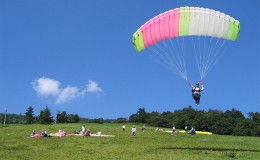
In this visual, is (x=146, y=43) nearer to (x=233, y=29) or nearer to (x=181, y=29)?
(x=181, y=29)

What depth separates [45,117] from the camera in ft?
436

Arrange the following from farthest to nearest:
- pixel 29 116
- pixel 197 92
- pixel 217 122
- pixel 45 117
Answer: pixel 29 116 → pixel 45 117 → pixel 217 122 → pixel 197 92

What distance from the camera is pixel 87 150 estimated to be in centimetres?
3212

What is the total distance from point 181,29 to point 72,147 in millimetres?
13960

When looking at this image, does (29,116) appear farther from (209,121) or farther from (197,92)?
(197,92)

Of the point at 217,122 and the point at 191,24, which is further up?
the point at 217,122

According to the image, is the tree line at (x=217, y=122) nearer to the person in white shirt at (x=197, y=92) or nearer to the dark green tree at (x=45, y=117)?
the dark green tree at (x=45, y=117)

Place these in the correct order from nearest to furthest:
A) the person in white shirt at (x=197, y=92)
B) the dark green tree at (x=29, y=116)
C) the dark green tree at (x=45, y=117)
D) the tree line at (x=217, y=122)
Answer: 1. the person in white shirt at (x=197, y=92)
2. the tree line at (x=217, y=122)
3. the dark green tree at (x=45, y=117)
4. the dark green tree at (x=29, y=116)

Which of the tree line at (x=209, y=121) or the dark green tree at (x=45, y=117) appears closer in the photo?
the tree line at (x=209, y=121)

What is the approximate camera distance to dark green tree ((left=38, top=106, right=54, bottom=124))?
133125 mm

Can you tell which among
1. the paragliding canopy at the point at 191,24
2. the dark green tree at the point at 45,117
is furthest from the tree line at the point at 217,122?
the paragliding canopy at the point at 191,24

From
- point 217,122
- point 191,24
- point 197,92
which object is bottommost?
point 197,92

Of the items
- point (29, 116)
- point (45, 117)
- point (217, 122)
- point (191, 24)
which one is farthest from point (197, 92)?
point (29, 116)

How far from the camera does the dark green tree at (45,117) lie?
5241 inches
